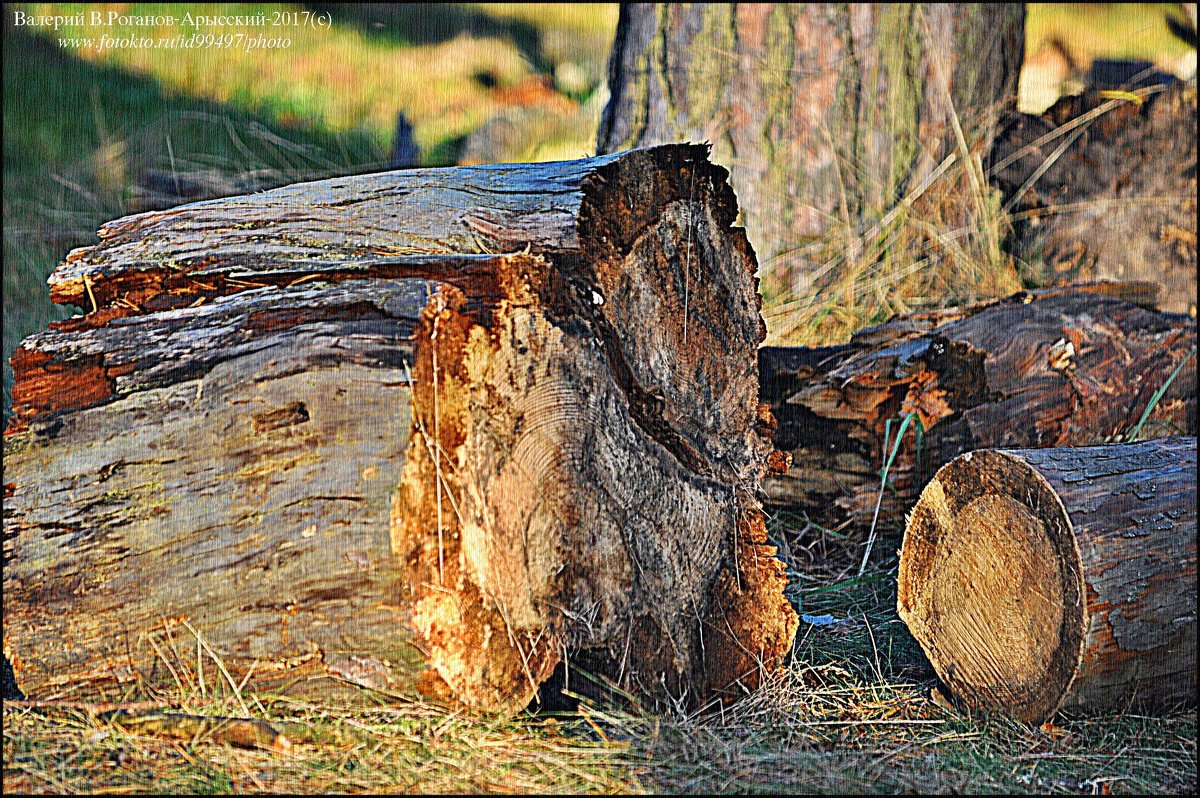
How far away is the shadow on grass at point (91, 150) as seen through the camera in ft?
15.2

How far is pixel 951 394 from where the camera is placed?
261 centimetres

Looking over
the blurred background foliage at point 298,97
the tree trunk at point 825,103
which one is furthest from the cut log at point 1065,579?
the blurred background foliage at point 298,97

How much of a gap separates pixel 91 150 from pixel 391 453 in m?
4.80

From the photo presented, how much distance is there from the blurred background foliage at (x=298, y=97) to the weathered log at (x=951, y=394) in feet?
8.82

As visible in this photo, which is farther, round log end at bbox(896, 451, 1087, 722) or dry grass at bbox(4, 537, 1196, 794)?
round log end at bbox(896, 451, 1087, 722)

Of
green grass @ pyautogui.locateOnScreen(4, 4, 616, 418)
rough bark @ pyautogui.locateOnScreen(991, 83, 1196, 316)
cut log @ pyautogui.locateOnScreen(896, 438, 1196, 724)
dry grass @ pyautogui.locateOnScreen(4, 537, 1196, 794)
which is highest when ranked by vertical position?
green grass @ pyautogui.locateOnScreen(4, 4, 616, 418)

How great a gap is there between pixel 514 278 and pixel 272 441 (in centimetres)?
46

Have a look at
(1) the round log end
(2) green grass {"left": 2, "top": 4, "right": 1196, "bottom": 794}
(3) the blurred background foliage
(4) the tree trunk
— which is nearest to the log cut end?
(2) green grass {"left": 2, "top": 4, "right": 1196, "bottom": 794}

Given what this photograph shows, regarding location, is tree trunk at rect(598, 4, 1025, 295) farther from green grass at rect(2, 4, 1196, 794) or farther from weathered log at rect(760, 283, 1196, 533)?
weathered log at rect(760, 283, 1196, 533)

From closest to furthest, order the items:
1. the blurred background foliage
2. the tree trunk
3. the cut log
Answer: the cut log, the tree trunk, the blurred background foliage

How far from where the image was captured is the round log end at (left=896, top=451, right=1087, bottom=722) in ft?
5.64

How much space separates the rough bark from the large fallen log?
257cm

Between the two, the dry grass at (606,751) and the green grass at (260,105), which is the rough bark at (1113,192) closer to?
the green grass at (260,105)

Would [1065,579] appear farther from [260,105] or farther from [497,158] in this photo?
[260,105]
